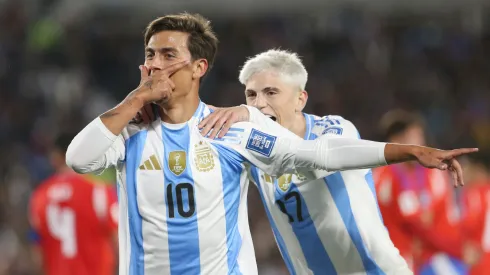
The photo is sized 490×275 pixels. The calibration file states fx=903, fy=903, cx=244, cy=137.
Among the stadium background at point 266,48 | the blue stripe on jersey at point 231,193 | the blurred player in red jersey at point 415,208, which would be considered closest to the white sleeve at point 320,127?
the blue stripe on jersey at point 231,193

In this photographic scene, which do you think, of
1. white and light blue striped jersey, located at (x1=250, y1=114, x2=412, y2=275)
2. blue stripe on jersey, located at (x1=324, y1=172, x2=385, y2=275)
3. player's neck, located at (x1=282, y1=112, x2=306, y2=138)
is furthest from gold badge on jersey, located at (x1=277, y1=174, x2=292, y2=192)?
player's neck, located at (x1=282, y1=112, x2=306, y2=138)

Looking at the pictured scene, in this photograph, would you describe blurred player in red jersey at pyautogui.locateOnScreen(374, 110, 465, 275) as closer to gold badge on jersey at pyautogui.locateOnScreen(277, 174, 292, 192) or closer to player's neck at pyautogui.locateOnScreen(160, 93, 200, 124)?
gold badge on jersey at pyautogui.locateOnScreen(277, 174, 292, 192)

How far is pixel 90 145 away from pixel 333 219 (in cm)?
139

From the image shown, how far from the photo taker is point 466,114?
13008 mm

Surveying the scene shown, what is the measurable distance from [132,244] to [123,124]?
1.83 feet

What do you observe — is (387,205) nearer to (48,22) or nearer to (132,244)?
(132,244)

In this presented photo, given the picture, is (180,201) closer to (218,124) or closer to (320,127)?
(218,124)

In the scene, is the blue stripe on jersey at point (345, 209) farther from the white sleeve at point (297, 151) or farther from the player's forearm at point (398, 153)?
the player's forearm at point (398, 153)

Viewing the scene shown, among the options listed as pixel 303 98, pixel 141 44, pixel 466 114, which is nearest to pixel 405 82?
pixel 466 114

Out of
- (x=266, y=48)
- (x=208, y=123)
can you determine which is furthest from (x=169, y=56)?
(x=266, y=48)

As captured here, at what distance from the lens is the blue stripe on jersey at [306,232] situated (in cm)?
443

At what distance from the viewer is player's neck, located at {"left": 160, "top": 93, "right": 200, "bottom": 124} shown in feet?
13.0

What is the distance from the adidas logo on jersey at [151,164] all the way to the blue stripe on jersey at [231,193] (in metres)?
0.26

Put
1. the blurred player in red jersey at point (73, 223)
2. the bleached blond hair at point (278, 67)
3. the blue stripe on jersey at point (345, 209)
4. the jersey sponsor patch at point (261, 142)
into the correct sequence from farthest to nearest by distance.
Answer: the blurred player in red jersey at point (73, 223) < the bleached blond hair at point (278, 67) < the blue stripe on jersey at point (345, 209) < the jersey sponsor patch at point (261, 142)
